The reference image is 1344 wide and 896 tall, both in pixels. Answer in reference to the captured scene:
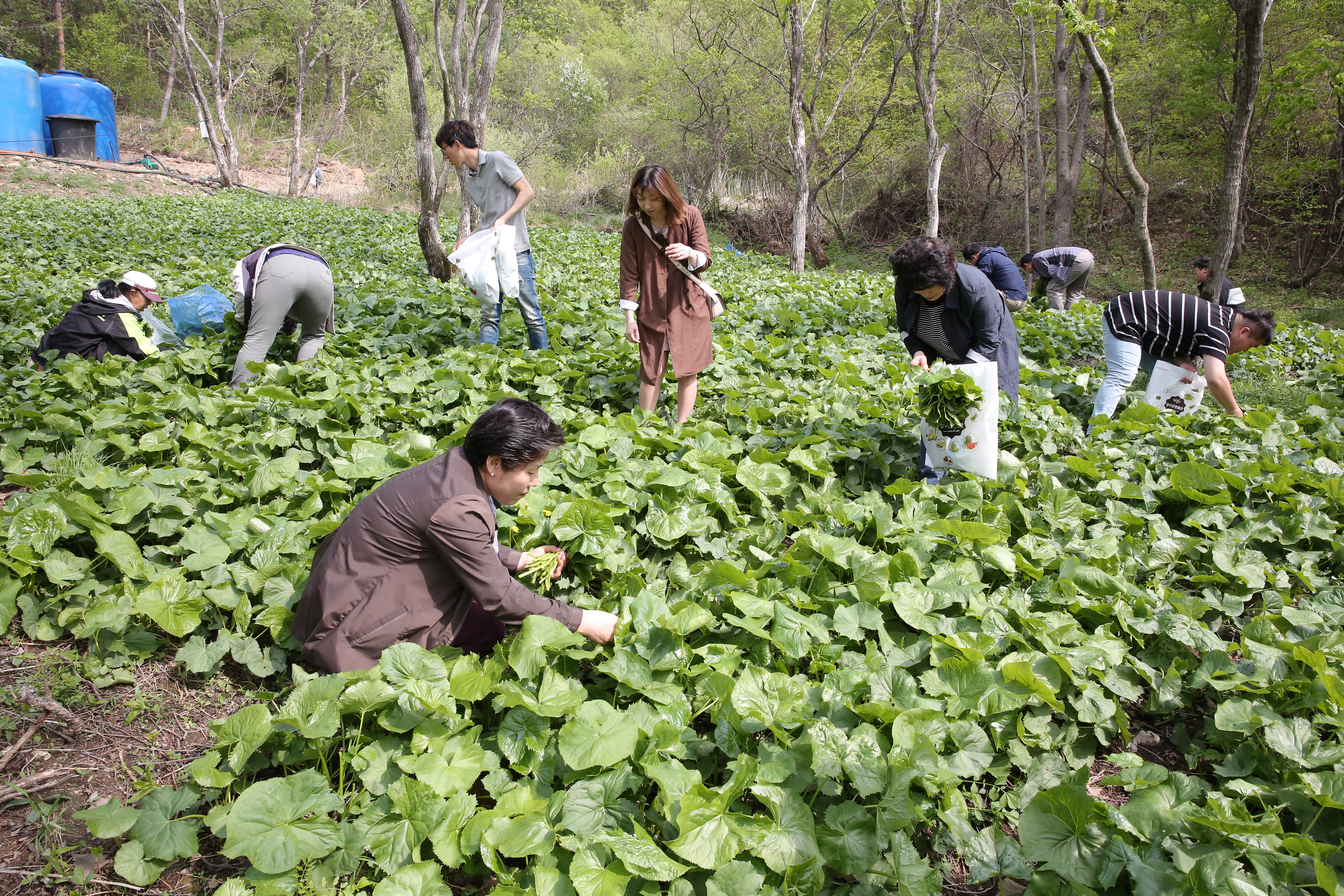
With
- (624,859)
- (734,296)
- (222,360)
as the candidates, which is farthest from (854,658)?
(734,296)

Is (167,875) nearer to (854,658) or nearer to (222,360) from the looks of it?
(854,658)

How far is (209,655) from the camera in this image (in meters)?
2.40

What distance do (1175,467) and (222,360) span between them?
5.57 metres

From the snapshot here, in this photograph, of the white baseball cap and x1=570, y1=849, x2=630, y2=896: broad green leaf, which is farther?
the white baseball cap

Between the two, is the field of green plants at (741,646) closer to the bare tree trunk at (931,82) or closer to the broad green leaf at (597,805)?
the broad green leaf at (597,805)

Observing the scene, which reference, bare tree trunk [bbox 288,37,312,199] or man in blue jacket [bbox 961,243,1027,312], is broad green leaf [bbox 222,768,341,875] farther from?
bare tree trunk [bbox 288,37,312,199]

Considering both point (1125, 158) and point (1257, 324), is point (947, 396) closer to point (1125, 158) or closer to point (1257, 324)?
point (1257, 324)

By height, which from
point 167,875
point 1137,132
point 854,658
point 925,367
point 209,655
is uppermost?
point 1137,132

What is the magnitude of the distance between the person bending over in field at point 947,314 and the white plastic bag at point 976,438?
16 centimetres

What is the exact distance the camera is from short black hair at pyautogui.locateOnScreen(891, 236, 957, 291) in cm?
354

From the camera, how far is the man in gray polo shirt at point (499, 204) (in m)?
5.05

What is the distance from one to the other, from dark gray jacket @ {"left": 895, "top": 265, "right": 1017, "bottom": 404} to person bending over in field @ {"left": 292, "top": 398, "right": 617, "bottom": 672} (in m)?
2.46

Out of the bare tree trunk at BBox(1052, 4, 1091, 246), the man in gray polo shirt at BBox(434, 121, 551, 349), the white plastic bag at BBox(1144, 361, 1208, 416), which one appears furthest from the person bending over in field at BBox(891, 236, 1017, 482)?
the bare tree trunk at BBox(1052, 4, 1091, 246)

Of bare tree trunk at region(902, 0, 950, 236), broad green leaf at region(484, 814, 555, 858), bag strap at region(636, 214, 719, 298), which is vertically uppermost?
bare tree trunk at region(902, 0, 950, 236)
